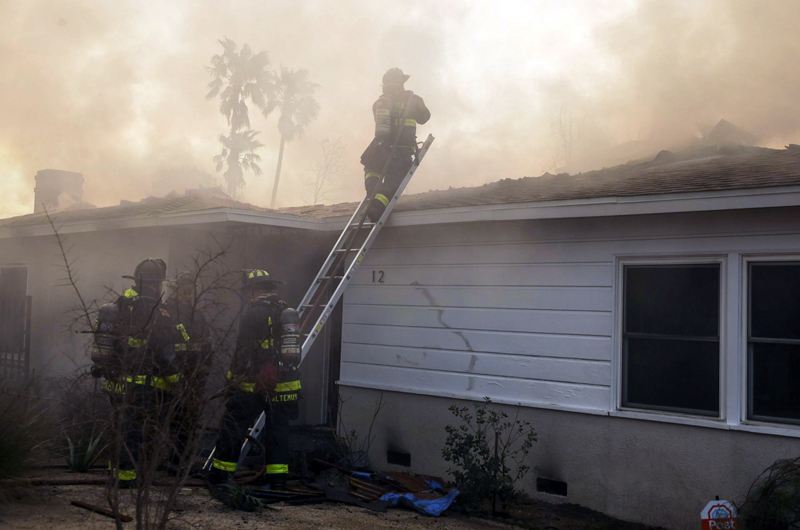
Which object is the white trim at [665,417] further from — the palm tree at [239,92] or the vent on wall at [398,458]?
the palm tree at [239,92]

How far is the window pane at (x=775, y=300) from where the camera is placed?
5.75 metres

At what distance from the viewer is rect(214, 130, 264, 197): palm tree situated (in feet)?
111

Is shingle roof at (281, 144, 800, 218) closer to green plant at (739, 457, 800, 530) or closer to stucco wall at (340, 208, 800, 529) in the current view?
stucco wall at (340, 208, 800, 529)

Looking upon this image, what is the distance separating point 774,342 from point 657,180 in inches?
69.2

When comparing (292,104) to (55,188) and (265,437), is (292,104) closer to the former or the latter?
(55,188)

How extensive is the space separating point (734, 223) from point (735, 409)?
4.89ft

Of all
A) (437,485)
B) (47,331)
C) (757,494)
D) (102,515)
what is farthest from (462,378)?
(47,331)

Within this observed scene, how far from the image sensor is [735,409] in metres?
5.85

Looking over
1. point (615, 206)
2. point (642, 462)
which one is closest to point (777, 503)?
point (642, 462)

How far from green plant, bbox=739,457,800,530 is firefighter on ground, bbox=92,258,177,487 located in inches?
157

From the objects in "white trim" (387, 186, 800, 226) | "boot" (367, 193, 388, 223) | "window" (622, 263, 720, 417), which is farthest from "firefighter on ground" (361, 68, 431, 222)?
"window" (622, 263, 720, 417)

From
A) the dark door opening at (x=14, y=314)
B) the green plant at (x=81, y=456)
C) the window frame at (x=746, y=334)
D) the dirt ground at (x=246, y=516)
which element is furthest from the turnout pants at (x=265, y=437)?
the dark door opening at (x=14, y=314)

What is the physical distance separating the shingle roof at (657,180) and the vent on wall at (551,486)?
255cm

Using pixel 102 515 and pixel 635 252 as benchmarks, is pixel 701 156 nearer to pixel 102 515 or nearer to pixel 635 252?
pixel 635 252
